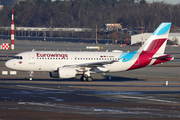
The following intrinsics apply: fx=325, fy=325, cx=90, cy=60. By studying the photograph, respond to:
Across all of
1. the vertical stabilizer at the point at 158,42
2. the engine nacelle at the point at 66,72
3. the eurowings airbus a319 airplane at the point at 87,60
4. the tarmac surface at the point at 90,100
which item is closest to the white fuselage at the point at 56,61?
the eurowings airbus a319 airplane at the point at 87,60

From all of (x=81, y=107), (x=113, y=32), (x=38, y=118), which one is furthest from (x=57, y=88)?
(x=113, y=32)

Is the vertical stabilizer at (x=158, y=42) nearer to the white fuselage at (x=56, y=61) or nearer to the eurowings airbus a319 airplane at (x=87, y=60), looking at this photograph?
the eurowings airbus a319 airplane at (x=87, y=60)

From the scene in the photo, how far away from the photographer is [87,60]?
43.8 meters

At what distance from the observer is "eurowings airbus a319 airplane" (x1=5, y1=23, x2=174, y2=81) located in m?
42.8

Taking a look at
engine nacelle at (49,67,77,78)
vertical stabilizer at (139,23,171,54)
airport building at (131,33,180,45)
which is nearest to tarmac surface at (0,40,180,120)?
engine nacelle at (49,67,77,78)

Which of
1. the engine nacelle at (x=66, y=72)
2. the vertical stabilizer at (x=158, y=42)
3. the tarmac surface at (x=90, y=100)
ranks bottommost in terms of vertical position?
the tarmac surface at (x=90, y=100)

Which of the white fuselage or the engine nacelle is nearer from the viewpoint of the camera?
the engine nacelle

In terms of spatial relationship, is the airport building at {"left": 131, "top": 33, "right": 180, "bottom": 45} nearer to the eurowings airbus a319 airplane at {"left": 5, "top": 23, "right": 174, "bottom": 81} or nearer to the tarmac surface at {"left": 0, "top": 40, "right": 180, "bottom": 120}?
the eurowings airbus a319 airplane at {"left": 5, "top": 23, "right": 174, "bottom": 81}

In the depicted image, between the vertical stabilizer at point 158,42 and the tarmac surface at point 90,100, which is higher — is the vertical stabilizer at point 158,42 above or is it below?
above

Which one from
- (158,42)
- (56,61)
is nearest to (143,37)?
(158,42)

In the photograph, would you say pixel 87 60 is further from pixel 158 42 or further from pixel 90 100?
pixel 90 100

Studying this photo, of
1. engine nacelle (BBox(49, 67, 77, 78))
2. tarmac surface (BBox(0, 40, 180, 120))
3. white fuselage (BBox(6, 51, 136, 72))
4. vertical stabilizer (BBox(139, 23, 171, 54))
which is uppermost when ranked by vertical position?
vertical stabilizer (BBox(139, 23, 171, 54))

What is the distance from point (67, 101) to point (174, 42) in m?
126

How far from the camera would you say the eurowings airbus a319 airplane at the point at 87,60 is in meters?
42.8
